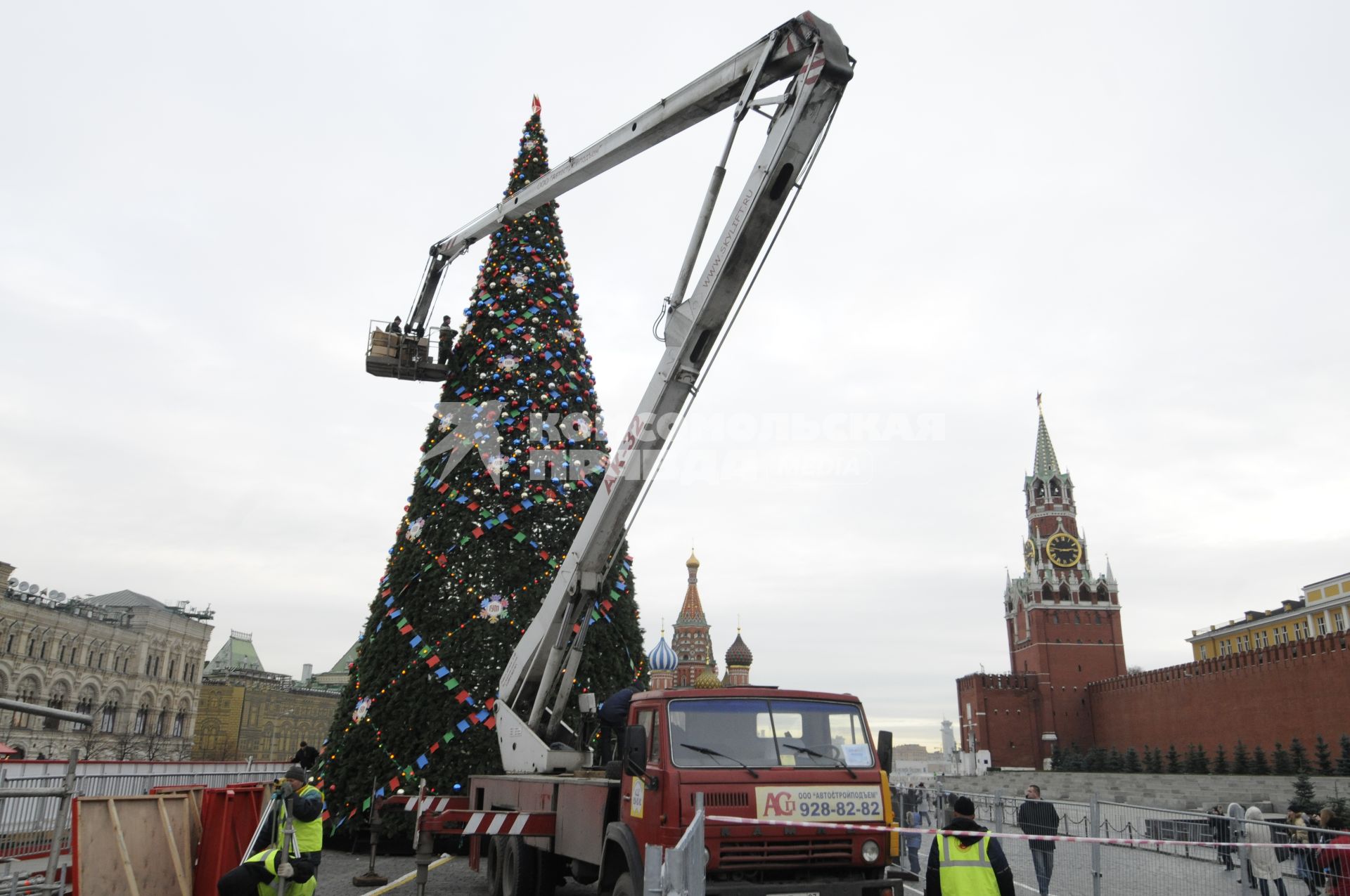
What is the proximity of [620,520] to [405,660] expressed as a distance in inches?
218

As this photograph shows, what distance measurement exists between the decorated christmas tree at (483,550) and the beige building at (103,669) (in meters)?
42.9

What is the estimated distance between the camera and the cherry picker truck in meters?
6.80

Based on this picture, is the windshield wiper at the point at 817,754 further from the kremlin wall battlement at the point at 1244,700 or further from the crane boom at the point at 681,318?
the kremlin wall battlement at the point at 1244,700

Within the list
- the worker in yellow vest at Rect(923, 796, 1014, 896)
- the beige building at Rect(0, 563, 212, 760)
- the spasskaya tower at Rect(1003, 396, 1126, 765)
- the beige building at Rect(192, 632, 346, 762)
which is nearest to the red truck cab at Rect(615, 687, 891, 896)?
the worker in yellow vest at Rect(923, 796, 1014, 896)

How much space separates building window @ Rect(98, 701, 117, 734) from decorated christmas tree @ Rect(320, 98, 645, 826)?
62.0 m

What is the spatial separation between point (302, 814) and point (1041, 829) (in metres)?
9.87

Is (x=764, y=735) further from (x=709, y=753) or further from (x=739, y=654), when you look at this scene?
(x=739, y=654)

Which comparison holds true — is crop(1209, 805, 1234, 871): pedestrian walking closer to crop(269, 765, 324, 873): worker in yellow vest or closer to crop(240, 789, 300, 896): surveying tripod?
crop(269, 765, 324, 873): worker in yellow vest

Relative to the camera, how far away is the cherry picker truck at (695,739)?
6797 mm

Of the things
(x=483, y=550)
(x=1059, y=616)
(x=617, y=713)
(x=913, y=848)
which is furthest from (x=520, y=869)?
(x=1059, y=616)

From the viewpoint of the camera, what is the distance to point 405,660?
1369 centimetres

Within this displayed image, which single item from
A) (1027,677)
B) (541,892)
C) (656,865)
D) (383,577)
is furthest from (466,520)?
(1027,677)

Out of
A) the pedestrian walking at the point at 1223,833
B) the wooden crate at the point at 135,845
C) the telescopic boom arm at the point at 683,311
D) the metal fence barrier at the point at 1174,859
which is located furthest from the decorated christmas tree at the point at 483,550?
the pedestrian walking at the point at 1223,833

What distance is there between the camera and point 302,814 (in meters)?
7.50
